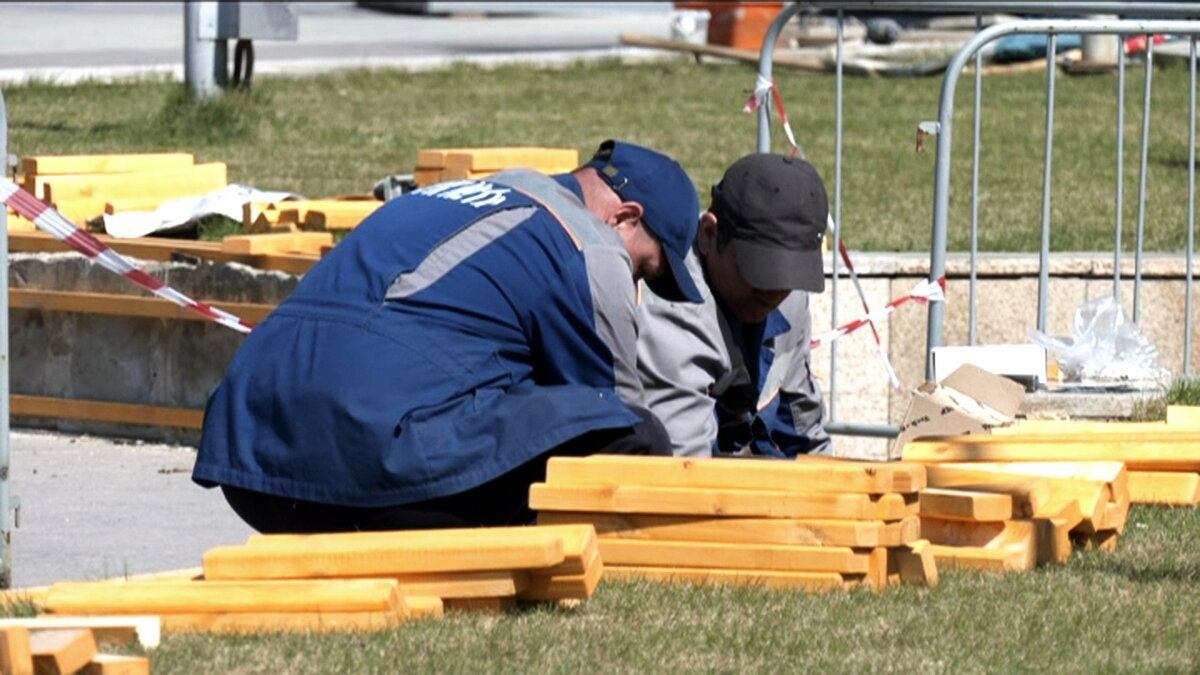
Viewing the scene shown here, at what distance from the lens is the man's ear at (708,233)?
20.2ft

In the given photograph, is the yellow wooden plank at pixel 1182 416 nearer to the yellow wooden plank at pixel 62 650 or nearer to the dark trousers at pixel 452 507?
the dark trousers at pixel 452 507

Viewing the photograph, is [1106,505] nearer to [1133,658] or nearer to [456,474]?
[1133,658]

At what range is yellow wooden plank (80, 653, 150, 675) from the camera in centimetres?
432

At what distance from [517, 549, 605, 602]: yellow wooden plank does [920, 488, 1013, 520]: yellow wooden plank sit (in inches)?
44.7

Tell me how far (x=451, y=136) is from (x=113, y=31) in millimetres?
9823

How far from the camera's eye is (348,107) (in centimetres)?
1639

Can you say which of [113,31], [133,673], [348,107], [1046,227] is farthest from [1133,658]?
[113,31]

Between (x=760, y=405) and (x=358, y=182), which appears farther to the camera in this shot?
(x=358, y=182)

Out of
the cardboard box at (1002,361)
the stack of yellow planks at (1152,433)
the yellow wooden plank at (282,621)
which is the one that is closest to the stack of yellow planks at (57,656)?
the yellow wooden plank at (282,621)

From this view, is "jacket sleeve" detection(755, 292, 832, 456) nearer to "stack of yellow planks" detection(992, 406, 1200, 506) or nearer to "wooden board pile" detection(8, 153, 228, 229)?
"stack of yellow planks" detection(992, 406, 1200, 506)

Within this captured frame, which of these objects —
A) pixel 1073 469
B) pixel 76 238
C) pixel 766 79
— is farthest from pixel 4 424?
pixel 766 79

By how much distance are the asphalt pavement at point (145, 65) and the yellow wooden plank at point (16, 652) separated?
200 cm

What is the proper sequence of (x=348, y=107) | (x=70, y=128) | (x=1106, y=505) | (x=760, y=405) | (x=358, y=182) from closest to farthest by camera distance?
(x=1106, y=505)
(x=760, y=405)
(x=358, y=182)
(x=70, y=128)
(x=348, y=107)

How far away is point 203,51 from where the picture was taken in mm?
13984
